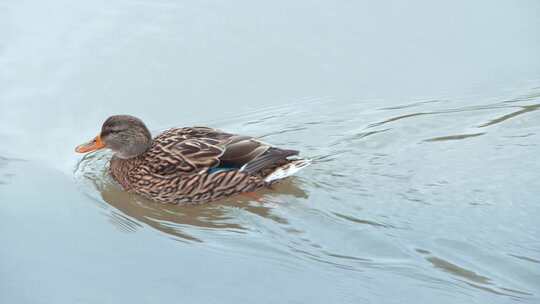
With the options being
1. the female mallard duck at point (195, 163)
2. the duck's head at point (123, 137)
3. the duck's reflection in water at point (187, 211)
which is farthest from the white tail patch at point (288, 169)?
the duck's head at point (123, 137)

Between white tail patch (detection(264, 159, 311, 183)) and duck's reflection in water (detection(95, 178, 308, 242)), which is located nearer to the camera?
duck's reflection in water (detection(95, 178, 308, 242))

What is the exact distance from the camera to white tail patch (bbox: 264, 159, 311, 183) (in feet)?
25.8

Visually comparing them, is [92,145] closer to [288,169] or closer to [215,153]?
[215,153]

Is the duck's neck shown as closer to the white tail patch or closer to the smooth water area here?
the smooth water area

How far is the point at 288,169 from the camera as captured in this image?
7906mm

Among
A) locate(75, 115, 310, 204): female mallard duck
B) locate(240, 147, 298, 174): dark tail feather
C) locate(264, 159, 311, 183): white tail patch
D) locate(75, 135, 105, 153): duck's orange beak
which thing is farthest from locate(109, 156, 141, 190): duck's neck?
locate(264, 159, 311, 183): white tail patch

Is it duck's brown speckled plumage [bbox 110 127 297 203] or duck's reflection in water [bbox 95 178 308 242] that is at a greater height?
duck's brown speckled plumage [bbox 110 127 297 203]

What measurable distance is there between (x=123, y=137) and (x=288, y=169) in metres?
1.60

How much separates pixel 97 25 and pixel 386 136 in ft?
12.6

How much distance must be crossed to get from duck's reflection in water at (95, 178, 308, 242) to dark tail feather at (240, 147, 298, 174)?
0.25 meters

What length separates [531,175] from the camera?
25.4ft

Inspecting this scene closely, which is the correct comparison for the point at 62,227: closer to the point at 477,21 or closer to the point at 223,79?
the point at 223,79

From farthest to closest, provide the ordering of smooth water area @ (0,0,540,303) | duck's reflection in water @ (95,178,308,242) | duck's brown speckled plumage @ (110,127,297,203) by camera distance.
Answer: duck's brown speckled plumage @ (110,127,297,203)
duck's reflection in water @ (95,178,308,242)
smooth water area @ (0,0,540,303)

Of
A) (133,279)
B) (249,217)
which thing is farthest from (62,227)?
(249,217)
